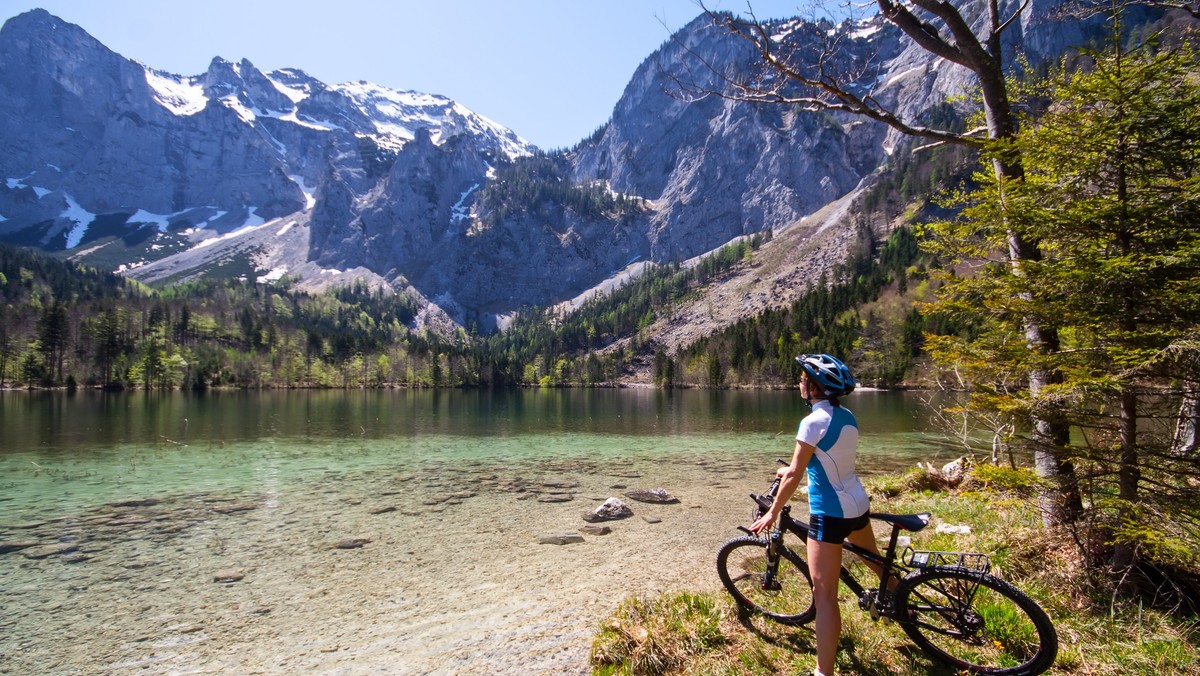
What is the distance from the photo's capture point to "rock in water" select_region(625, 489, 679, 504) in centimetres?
1891

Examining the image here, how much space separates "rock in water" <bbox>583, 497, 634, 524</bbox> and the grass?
918 centimetres

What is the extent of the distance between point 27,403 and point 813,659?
105 metres

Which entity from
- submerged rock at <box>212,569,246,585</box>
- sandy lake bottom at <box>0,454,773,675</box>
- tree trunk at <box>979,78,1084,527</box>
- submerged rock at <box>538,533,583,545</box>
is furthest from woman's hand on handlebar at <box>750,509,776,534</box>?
submerged rock at <box>212,569,246,585</box>

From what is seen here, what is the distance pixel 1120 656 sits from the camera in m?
5.14

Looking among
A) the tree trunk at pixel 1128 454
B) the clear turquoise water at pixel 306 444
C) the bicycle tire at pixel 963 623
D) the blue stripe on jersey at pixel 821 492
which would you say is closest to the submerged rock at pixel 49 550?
the clear turquoise water at pixel 306 444

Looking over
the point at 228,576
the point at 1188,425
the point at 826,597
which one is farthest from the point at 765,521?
the point at 228,576

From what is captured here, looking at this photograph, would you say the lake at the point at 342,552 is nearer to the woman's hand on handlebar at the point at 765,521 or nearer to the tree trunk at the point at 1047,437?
the woman's hand on handlebar at the point at 765,521

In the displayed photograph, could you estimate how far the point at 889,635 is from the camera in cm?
612

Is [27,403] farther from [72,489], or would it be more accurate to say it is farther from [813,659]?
[813,659]

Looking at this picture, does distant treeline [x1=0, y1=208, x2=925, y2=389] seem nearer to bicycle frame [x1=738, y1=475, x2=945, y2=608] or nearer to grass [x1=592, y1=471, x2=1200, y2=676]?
grass [x1=592, y1=471, x2=1200, y2=676]

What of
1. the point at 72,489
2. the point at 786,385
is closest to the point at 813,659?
the point at 72,489

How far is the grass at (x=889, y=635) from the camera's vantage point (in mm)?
5250

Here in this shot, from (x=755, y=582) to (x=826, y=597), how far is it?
2.26m

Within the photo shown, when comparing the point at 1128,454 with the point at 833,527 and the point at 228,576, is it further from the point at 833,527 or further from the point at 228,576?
the point at 228,576
